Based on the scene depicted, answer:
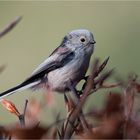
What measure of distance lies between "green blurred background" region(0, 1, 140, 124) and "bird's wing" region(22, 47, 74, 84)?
0.99 meters

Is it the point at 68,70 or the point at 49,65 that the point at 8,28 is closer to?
the point at 49,65

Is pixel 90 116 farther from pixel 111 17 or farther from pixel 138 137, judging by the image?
pixel 111 17

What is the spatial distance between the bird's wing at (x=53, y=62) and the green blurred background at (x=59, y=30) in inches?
39.0

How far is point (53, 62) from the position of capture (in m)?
2.93

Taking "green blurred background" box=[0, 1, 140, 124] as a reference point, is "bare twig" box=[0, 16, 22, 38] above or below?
above

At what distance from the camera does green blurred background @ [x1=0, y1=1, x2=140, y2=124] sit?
446cm

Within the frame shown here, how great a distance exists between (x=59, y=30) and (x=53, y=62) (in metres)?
2.32

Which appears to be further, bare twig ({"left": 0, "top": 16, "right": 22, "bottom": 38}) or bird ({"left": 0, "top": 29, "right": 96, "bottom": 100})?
bird ({"left": 0, "top": 29, "right": 96, "bottom": 100})

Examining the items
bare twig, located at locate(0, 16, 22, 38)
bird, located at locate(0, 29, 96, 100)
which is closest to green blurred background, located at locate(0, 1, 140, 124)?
bird, located at locate(0, 29, 96, 100)

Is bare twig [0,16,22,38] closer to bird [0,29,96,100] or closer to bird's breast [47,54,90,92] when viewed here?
bird [0,29,96,100]

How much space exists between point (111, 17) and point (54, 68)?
262cm

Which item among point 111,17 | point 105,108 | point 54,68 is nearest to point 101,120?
point 105,108

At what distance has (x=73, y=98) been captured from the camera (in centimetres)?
60

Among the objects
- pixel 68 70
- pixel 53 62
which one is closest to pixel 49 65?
pixel 53 62
